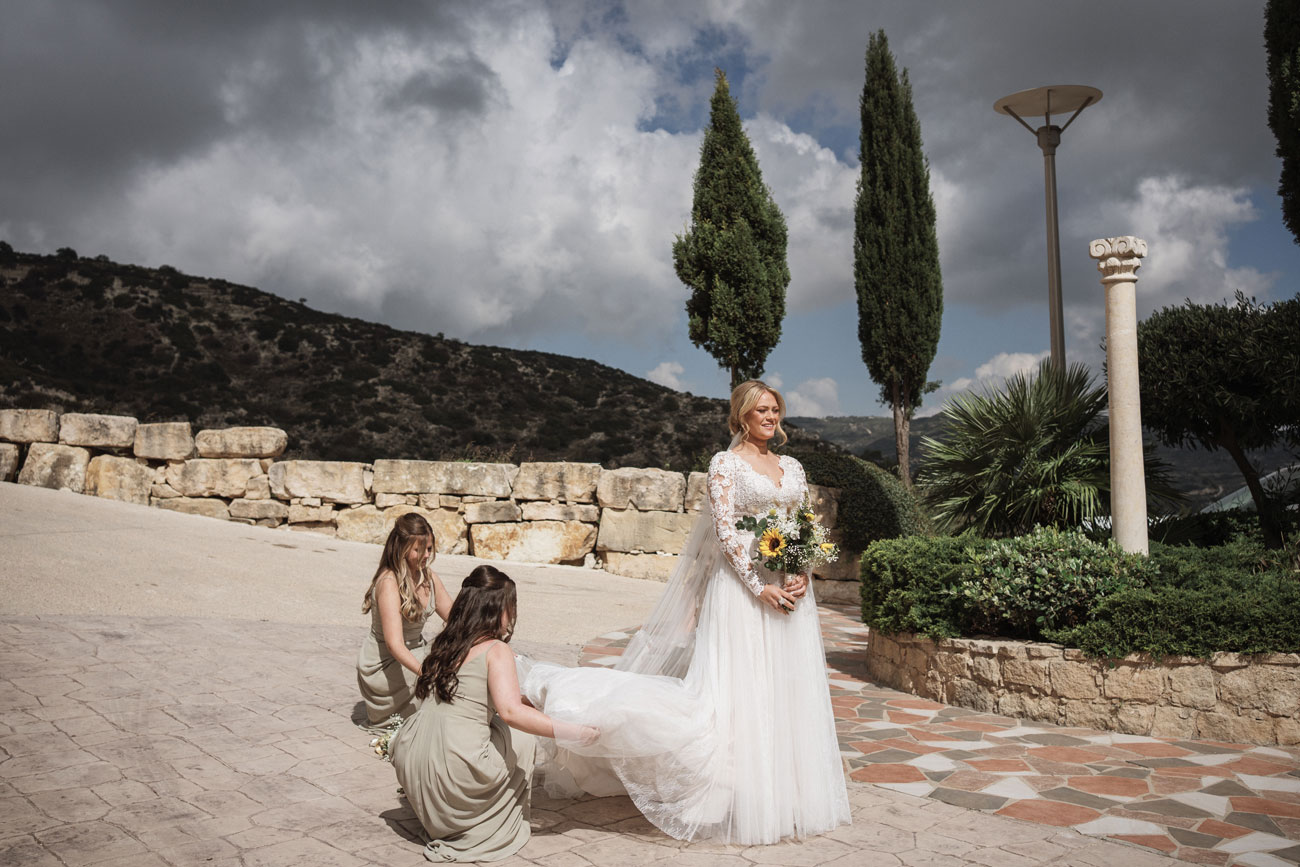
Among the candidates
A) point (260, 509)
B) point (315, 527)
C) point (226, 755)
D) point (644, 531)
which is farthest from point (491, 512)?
point (226, 755)

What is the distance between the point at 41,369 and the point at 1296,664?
30111mm

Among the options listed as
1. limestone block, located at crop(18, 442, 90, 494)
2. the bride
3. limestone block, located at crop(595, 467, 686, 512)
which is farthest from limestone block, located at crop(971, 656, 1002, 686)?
limestone block, located at crop(18, 442, 90, 494)

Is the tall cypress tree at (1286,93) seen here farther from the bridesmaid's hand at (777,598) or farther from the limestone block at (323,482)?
the limestone block at (323,482)

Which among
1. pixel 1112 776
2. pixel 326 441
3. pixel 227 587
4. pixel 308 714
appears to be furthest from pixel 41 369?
pixel 1112 776

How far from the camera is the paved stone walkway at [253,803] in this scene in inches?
138

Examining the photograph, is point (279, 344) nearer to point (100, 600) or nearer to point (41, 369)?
point (41, 369)

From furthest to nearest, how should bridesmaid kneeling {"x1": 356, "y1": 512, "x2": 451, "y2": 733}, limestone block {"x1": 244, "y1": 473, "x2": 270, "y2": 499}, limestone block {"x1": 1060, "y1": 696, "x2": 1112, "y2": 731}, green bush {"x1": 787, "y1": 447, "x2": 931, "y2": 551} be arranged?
limestone block {"x1": 244, "y1": 473, "x2": 270, "y2": 499}
green bush {"x1": 787, "y1": 447, "x2": 931, "y2": 551}
limestone block {"x1": 1060, "y1": 696, "x2": 1112, "y2": 731}
bridesmaid kneeling {"x1": 356, "y1": 512, "x2": 451, "y2": 733}

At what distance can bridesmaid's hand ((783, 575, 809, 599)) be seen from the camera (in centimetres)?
398

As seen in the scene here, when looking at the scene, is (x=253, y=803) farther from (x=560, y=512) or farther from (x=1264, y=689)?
(x=560, y=512)

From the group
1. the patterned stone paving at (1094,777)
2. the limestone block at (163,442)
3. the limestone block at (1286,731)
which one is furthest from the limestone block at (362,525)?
the limestone block at (1286,731)

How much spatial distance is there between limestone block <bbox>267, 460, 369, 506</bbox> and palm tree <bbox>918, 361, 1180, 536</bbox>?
27.1 ft

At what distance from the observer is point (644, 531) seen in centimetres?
1254

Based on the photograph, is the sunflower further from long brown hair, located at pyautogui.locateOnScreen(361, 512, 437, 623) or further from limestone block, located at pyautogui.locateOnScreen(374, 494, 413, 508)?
limestone block, located at pyautogui.locateOnScreen(374, 494, 413, 508)

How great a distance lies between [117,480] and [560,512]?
265 inches
